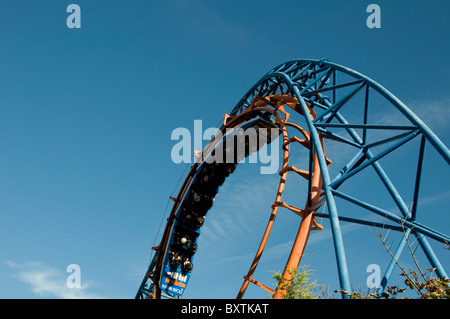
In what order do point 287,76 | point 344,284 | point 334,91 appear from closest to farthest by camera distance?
point 344,284 < point 334,91 < point 287,76

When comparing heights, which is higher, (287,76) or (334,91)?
(287,76)

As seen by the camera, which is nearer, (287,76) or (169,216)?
Answer: (287,76)

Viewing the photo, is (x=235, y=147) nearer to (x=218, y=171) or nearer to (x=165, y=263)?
(x=218, y=171)

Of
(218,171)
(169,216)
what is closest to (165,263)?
(169,216)
